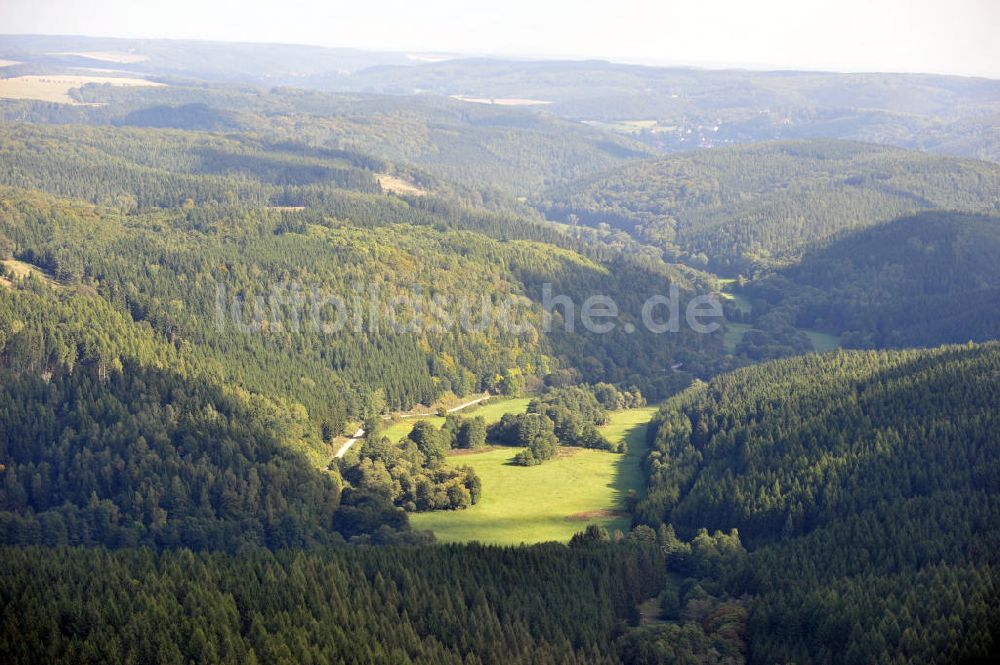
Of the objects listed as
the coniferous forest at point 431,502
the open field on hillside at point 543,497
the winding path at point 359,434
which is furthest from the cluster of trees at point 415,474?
the winding path at point 359,434

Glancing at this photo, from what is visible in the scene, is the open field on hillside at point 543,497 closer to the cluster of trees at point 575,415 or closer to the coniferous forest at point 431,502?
the coniferous forest at point 431,502

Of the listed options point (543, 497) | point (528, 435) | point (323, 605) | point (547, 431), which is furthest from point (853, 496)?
point (323, 605)

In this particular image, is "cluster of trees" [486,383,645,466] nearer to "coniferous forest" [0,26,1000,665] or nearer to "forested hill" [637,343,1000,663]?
"coniferous forest" [0,26,1000,665]

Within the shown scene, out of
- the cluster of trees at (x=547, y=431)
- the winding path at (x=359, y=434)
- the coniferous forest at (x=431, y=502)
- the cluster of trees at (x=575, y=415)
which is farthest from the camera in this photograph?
the cluster of trees at (x=575, y=415)

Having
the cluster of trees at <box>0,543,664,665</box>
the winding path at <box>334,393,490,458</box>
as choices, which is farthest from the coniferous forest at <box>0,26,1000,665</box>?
the winding path at <box>334,393,490,458</box>

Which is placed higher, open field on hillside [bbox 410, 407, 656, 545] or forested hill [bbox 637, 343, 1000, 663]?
forested hill [bbox 637, 343, 1000, 663]

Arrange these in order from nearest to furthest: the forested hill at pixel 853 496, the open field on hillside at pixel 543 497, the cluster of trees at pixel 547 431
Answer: the forested hill at pixel 853 496 → the open field on hillside at pixel 543 497 → the cluster of trees at pixel 547 431

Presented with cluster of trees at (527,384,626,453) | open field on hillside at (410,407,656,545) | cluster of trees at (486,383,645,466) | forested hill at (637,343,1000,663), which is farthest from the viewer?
cluster of trees at (527,384,626,453)

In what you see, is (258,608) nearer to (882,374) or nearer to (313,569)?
(313,569)
